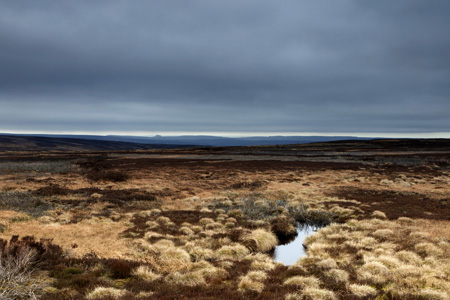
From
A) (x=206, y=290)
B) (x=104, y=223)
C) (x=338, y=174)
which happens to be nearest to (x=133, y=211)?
(x=104, y=223)

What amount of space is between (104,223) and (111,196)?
26.5 feet

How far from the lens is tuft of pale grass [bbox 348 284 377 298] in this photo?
7.95 meters

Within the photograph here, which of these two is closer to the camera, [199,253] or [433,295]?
[433,295]

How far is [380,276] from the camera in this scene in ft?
31.0

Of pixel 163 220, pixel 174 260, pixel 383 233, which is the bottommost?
pixel 163 220

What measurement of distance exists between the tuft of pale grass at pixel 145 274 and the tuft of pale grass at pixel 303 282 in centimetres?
444

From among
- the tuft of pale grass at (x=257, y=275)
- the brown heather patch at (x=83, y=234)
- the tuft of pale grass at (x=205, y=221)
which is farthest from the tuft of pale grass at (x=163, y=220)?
the tuft of pale grass at (x=257, y=275)

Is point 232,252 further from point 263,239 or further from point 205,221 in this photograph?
point 205,221

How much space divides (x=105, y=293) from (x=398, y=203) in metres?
Result: 22.8

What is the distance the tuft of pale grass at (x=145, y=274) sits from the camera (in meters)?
9.18

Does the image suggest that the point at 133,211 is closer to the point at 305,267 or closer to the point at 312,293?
the point at 305,267

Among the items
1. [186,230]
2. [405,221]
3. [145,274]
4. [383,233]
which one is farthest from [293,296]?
[405,221]

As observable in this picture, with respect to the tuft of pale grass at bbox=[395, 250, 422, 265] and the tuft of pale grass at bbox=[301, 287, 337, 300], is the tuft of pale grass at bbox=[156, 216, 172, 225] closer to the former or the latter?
the tuft of pale grass at bbox=[301, 287, 337, 300]

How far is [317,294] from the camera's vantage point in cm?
769
